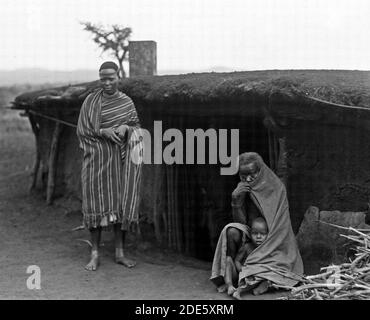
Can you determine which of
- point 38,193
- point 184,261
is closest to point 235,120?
point 184,261

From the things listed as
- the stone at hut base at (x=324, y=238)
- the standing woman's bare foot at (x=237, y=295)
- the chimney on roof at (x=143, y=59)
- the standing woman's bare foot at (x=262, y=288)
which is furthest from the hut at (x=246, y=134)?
the standing woman's bare foot at (x=237, y=295)

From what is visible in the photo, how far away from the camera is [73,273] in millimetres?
6371

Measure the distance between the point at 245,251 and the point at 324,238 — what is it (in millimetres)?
797

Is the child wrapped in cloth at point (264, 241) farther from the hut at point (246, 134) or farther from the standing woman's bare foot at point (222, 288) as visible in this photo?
the hut at point (246, 134)

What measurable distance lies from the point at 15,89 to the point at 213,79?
719 inches

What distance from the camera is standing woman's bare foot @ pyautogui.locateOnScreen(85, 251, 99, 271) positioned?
6.44 metres

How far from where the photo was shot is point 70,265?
6.67 meters

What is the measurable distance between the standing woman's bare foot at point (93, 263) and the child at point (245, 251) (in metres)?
1.46

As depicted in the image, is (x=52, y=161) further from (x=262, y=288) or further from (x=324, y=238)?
(x=262, y=288)

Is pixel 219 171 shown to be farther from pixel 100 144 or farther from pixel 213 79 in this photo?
pixel 100 144

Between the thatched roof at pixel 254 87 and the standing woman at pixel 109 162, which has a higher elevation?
the thatched roof at pixel 254 87

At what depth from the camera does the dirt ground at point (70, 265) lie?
576 cm

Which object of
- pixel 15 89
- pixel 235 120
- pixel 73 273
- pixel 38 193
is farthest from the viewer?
pixel 15 89

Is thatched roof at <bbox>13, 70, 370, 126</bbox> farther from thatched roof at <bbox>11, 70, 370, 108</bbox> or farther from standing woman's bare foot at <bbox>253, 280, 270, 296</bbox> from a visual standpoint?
standing woman's bare foot at <bbox>253, 280, 270, 296</bbox>
